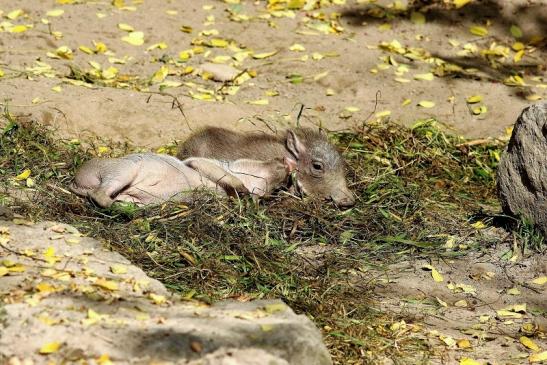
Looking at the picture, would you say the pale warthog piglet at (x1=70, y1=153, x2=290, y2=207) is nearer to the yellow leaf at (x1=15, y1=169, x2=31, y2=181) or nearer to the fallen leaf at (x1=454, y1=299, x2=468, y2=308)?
the yellow leaf at (x1=15, y1=169, x2=31, y2=181)

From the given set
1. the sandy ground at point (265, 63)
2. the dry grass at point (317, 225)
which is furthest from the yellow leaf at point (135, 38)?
→ the dry grass at point (317, 225)

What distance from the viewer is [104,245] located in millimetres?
6328

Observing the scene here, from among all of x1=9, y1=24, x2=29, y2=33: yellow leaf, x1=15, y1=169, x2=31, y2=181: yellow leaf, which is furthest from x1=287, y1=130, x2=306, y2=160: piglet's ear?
x1=9, y1=24, x2=29, y2=33: yellow leaf

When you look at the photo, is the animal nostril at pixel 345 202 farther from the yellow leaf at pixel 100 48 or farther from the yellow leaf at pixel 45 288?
the yellow leaf at pixel 100 48

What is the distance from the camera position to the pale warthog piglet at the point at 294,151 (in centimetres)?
837

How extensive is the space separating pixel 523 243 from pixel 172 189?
2.64 metres

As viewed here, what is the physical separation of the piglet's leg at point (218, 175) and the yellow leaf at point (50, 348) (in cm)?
329

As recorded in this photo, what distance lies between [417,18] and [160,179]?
17.8 feet

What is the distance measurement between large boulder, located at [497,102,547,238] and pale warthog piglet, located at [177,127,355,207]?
1326 millimetres

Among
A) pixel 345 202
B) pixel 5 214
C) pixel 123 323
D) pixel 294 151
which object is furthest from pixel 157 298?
pixel 294 151

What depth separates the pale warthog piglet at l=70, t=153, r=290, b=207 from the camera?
754 cm

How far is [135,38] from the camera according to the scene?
36.6ft

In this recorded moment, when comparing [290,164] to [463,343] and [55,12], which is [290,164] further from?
[55,12]

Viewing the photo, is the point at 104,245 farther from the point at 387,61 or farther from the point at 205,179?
the point at 387,61
